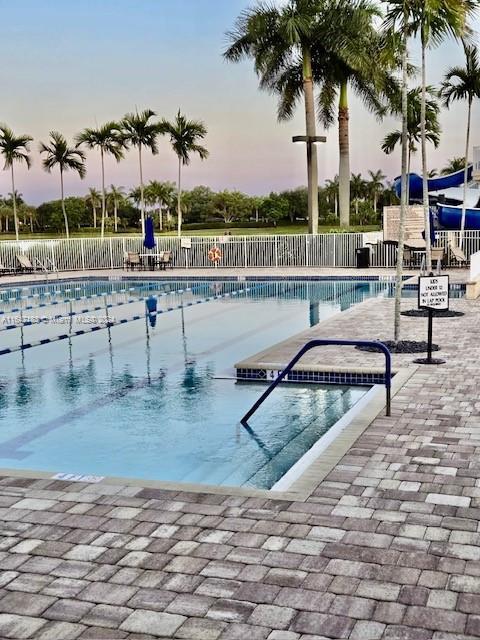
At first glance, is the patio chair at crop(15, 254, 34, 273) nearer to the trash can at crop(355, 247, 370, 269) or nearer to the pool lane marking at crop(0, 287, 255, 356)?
the pool lane marking at crop(0, 287, 255, 356)

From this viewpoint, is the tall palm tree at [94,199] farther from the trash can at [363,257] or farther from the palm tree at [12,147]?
the trash can at [363,257]

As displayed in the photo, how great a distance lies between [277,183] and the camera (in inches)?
2181

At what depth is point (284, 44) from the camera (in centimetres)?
2934

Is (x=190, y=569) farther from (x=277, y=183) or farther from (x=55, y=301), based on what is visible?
(x=277, y=183)

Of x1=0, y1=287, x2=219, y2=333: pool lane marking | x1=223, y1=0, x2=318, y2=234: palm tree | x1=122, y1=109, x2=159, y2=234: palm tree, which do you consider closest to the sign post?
x1=0, y1=287, x2=219, y2=333: pool lane marking

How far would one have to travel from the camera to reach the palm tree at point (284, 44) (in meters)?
28.4

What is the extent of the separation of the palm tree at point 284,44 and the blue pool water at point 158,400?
1393cm

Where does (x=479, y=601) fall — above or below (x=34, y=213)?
below

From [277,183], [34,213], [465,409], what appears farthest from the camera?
[34,213]

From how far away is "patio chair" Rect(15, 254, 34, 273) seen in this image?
83.6 ft

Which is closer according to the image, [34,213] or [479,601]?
[479,601]

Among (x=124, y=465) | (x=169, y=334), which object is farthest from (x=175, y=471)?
(x=169, y=334)

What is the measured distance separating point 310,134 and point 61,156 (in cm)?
1159

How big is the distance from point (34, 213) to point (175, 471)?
87697mm
